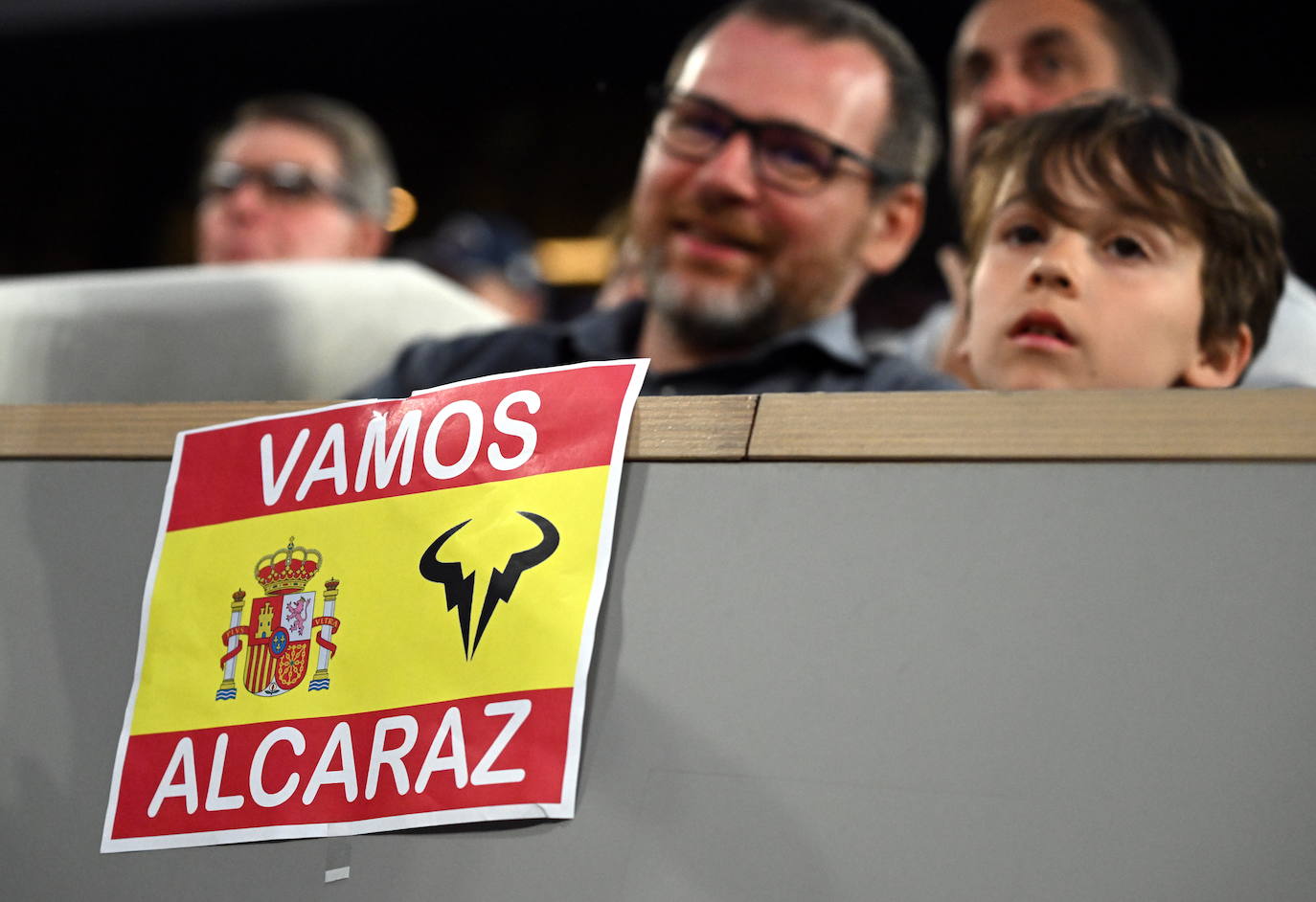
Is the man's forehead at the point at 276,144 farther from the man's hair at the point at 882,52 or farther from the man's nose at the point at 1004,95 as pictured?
the man's nose at the point at 1004,95

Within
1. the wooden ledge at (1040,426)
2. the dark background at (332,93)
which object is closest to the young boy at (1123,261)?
the wooden ledge at (1040,426)

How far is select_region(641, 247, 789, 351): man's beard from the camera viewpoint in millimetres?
→ 1230

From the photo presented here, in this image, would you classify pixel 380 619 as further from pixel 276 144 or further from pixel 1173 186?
pixel 276 144

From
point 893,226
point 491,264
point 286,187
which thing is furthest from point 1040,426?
point 491,264

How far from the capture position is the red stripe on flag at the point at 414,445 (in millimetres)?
553

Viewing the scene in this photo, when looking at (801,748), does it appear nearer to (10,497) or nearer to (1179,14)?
(10,497)

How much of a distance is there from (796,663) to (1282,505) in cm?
17

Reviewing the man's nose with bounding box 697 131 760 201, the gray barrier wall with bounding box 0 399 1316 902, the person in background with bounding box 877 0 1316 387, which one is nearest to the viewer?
the gray barrier wall with bounding box 0 399 1316 902

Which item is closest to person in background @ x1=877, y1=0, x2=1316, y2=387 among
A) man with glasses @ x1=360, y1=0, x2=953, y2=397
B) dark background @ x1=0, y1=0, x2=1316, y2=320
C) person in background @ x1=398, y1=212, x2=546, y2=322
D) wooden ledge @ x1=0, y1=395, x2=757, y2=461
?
man with glasses @ x1=360, y1=0, x2=953, y2=397

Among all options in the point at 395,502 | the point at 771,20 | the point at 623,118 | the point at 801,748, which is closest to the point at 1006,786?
the point at 801,748

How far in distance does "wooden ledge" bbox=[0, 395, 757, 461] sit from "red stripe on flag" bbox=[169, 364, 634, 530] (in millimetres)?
12

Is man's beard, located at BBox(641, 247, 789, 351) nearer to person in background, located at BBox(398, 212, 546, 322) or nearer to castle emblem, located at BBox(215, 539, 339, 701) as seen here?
castle emblem, located at BBox(215, 539, 339, 701)

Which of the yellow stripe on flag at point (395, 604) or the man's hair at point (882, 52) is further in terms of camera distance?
the man's hair at point (882, 52)

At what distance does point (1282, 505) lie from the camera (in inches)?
18.7
